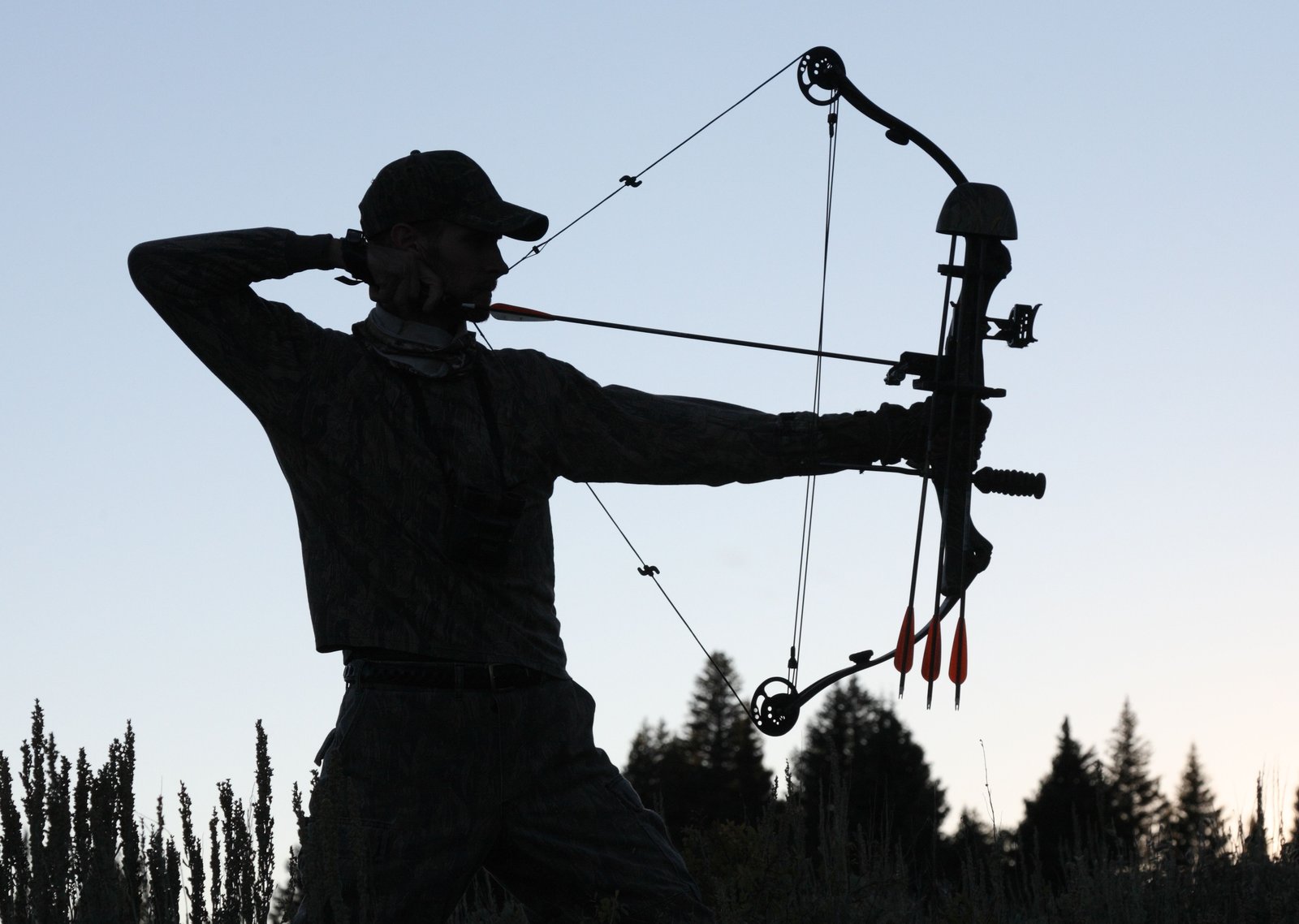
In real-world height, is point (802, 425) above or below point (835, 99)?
below

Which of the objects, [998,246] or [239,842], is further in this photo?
[998,246]

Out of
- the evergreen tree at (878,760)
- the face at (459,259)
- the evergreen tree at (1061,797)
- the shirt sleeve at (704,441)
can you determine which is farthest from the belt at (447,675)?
the evergreen tree at (1061,797)

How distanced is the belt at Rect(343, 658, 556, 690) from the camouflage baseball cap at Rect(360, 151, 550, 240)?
98 cm

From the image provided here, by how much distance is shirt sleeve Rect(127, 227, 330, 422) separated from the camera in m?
4.05

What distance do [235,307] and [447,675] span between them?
933 millimetres

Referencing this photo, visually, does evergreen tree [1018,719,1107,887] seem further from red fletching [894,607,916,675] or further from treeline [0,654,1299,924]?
red fletching [894,607,916,675]

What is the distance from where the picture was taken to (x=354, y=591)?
13.0ft

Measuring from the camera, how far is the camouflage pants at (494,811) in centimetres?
383

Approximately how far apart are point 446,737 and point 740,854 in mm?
2261

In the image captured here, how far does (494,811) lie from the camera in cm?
392

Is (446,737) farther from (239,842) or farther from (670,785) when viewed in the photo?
(670,785)

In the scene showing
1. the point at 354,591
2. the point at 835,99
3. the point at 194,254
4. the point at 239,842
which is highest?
the point at 835,99

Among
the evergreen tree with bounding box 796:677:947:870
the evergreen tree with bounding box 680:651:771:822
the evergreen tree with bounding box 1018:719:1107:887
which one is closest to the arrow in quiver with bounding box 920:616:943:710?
the evergreen tree with bounding box 796:677:947:870

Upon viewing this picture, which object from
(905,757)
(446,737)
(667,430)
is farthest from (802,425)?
(905,757)
